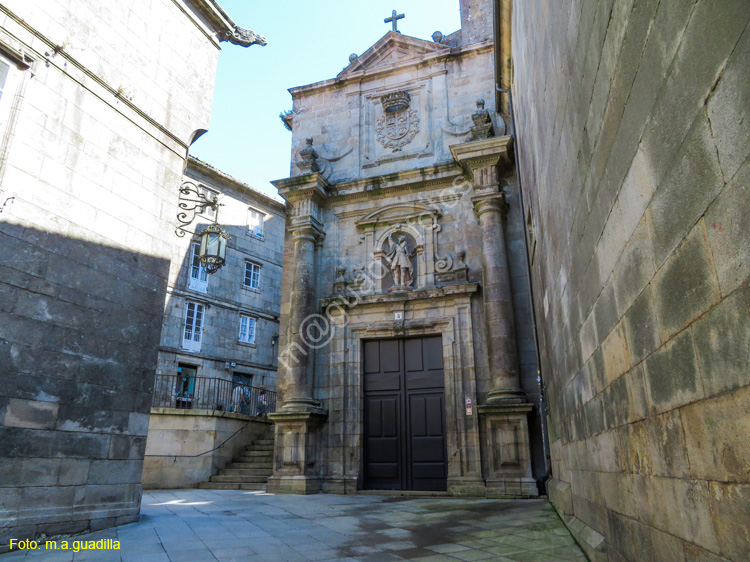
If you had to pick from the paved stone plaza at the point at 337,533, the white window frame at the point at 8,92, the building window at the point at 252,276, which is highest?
the building window at the point at 252,276

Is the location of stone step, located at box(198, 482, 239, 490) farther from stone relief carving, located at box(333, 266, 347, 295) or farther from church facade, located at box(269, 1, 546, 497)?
stone relief carving, located at box(333, 266, 347, 295)

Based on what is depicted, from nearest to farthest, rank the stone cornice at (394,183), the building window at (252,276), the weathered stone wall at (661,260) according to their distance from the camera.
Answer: the weathered stone wall at (661,260)
the stone cornice at (394,183)
the building window at (252,276)

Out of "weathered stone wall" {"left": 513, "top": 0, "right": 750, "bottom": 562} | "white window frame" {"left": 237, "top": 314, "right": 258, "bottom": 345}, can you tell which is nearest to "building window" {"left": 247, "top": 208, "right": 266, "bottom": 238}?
"white window frame" {"left": 237, "top": 314, "right": 258, "bottom": 345}

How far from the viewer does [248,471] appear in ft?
39.6

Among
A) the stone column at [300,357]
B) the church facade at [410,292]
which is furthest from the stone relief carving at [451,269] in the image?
the stone column at [300,357]

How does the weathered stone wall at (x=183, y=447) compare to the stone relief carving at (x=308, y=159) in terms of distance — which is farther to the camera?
the stone relief carving at (x=308, y=159)

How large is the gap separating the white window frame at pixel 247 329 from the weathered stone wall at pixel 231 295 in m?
0.12

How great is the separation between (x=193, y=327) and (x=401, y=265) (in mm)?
10530

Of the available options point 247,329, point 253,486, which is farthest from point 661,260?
point 247,329

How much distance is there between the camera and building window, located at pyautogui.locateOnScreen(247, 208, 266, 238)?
21.9 metres

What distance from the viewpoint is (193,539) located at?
17.2ft

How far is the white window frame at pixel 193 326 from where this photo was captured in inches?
732

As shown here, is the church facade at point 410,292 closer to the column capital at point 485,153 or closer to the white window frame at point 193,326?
the column capital at point 485,153

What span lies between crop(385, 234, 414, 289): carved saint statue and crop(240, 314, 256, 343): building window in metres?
10.8
